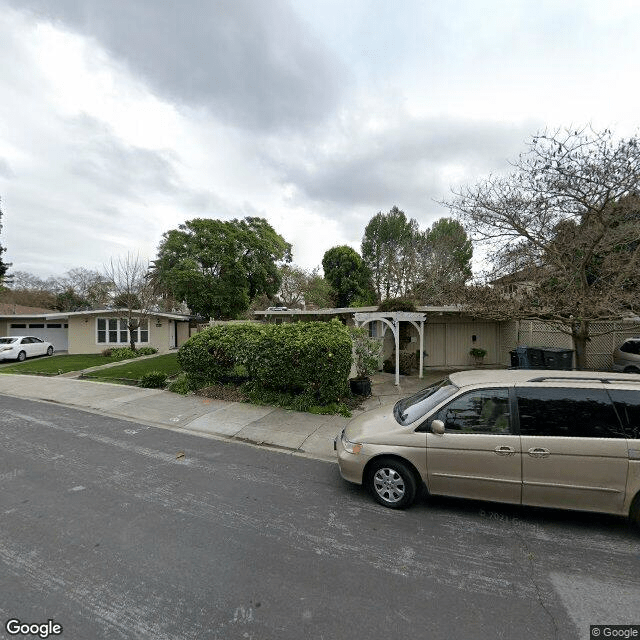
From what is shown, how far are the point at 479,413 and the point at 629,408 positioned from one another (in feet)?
4.78

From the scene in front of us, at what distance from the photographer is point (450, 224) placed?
91.0 ft

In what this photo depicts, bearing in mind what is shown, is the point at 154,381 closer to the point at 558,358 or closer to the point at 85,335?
the point at 558,358

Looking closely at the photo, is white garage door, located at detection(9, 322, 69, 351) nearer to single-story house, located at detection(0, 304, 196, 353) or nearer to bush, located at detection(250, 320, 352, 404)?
single-story house, located at detection(0, 304, 196, 353)

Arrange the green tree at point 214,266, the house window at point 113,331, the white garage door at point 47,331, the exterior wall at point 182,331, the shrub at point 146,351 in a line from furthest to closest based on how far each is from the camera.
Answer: the exterior wall at point 182,331 → the green tree at point 214,266 → the white garage door at point 47,331 → the house window at point 113,331 → the shrub at point 146,351

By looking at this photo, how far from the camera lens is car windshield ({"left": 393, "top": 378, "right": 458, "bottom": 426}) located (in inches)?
161

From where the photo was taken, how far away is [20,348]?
61.9 feet

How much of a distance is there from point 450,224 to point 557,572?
2819cm

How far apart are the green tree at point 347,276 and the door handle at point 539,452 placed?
28.4m

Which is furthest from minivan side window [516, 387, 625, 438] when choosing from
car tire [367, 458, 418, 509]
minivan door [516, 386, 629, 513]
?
car tire [367, 458, 418, 509]

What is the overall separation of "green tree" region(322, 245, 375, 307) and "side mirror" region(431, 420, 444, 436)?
2813 cm

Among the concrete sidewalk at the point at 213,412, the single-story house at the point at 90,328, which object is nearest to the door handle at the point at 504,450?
the concrete sidewalk at the point at 213,412

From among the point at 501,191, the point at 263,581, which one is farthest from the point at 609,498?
the point at 501,191

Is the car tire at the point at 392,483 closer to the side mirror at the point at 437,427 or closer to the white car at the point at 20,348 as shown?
the side mirror at the point at 437,427

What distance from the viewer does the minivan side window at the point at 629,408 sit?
3428 millimetres
